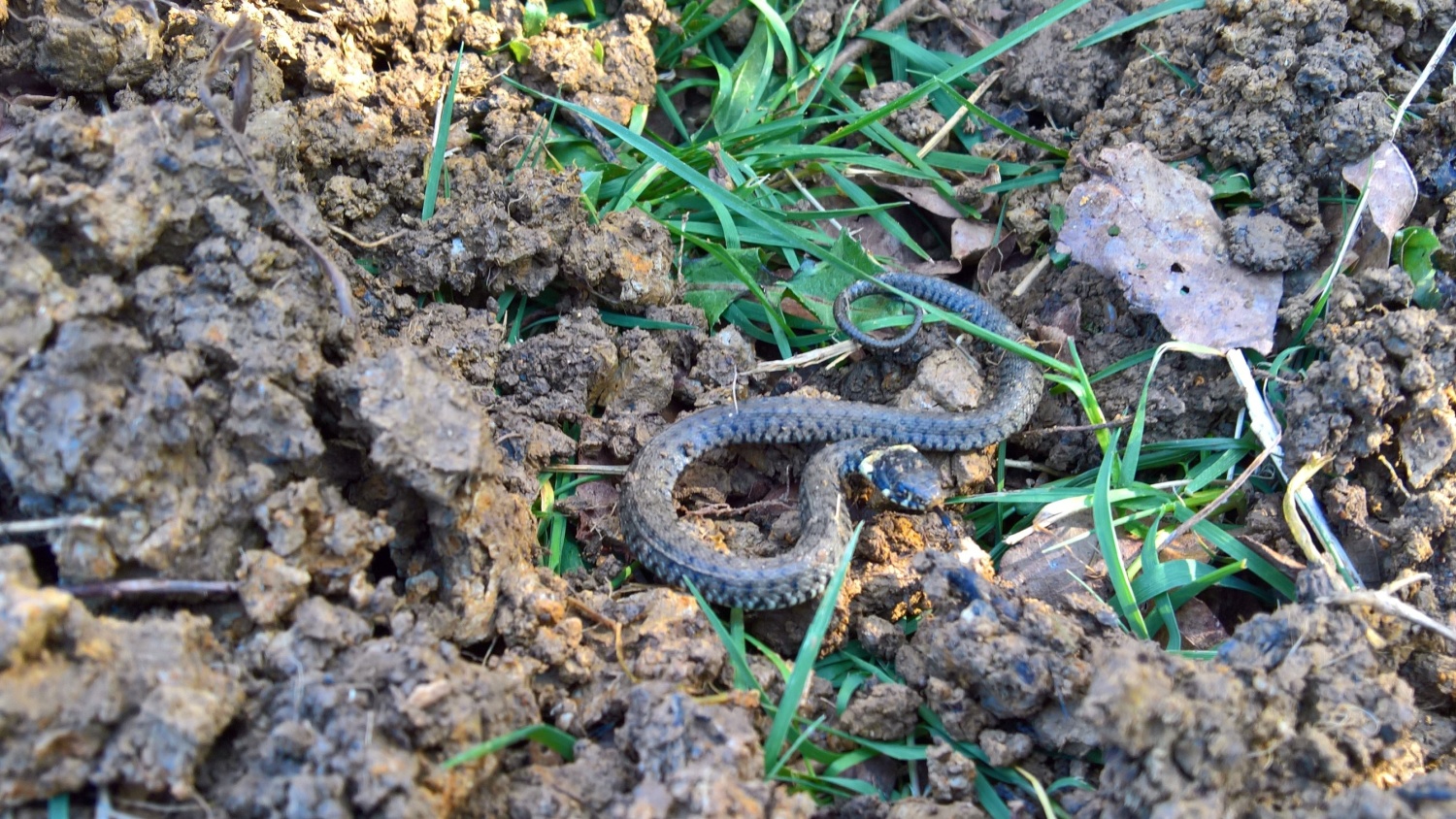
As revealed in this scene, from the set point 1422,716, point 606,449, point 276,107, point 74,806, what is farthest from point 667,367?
point 1422,716

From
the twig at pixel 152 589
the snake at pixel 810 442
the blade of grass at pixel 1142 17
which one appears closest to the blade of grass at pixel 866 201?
the snake at pixel 810 442

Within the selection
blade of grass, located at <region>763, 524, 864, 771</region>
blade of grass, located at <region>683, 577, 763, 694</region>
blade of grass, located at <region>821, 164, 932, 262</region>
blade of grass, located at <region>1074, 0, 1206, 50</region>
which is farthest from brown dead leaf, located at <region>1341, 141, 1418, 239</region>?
blade of grass, located at <region>683, 577, 763, 694</region>

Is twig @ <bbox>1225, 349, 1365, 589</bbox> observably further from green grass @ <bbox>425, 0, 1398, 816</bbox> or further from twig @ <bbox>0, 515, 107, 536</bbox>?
twig @ <bbox>0, 515, 107, 536</bbox>

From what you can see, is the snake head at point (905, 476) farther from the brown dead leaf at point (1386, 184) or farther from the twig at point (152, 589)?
the twig at point (152, 589)

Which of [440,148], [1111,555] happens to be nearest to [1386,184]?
[1111,555]

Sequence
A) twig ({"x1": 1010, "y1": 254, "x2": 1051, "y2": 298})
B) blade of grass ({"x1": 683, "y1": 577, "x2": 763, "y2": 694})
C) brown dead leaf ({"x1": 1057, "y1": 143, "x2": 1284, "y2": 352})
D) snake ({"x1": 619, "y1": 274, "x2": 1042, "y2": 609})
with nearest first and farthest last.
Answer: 1. blade of grass ({"x1": 683, "y1": 577, "x2": 763, "y2": 694})
2. snake ({"x1": 619, "y1": 274, "x2": 1042, "y2": 609})
3. brown dead leaf ({"x1": 1057, "y1": 143, "x2": 1284, "y2": 352})
4. twig ({"x1": 1010, "y1": 254, "x2": 1051, "y2": 298})

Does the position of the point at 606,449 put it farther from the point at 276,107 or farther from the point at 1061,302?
the point at 1061,302

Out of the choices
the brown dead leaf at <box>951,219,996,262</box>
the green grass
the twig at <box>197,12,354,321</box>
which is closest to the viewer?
the twig at <box>197,12,354,321</box>
